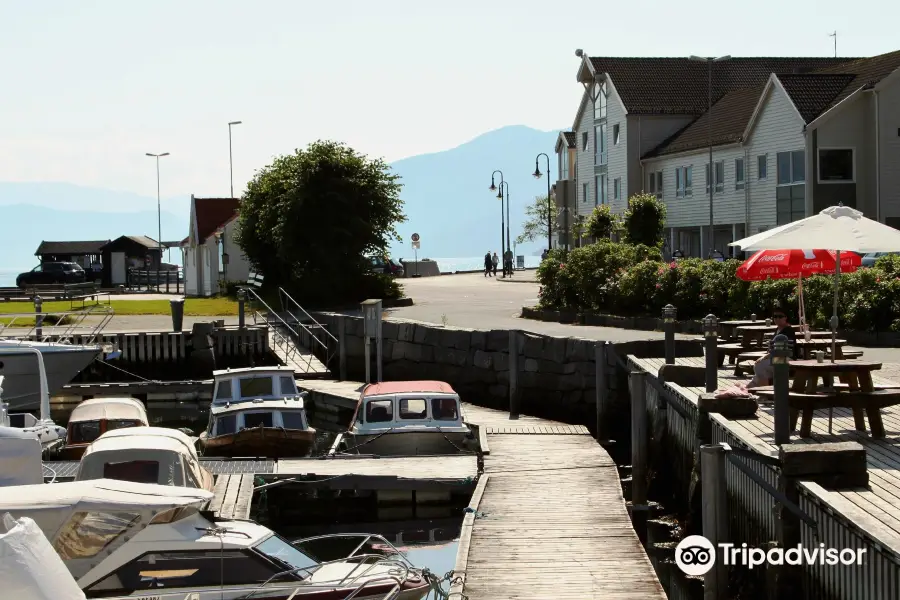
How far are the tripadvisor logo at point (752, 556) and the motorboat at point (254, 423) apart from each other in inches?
449

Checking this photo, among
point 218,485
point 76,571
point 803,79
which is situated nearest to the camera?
point 76,571

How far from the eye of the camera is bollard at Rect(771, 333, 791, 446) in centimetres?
1359

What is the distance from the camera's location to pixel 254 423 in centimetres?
2770

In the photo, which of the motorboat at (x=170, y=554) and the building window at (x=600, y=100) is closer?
the motorboat at (x=170, y=554)

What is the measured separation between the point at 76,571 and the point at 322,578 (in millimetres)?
2816

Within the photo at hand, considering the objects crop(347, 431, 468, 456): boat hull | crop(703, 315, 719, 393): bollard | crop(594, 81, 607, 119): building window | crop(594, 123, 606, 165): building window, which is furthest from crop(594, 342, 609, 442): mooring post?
crop(594, 123, 606, 165): building window

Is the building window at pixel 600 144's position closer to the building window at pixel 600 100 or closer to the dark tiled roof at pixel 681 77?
the building window at pixel 600 100

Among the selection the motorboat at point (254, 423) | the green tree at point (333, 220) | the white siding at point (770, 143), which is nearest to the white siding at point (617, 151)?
the white siding at point (770, 143)

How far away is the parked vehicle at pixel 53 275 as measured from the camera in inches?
2931

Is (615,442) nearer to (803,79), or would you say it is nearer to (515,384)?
(515,384)

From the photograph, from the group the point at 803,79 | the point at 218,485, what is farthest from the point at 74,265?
the point at 218,485

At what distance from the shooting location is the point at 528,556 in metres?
15.8

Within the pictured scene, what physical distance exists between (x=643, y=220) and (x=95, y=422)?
2754cm

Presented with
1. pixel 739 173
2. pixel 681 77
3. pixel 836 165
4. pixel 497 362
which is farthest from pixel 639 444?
pixel 681 77
